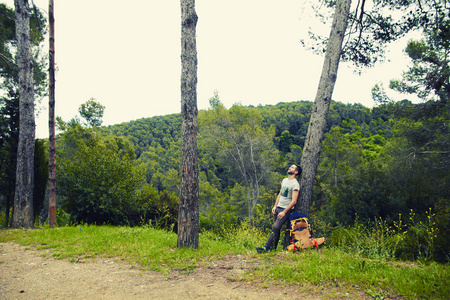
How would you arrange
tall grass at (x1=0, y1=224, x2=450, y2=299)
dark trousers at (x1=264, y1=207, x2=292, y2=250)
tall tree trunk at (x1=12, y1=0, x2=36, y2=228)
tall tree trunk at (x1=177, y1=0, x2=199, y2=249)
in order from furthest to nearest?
tall tree trunk at (x1=12, y1=0, x2=36, y2=228), tall tree trunk at (x1=177, y1=0, x2=199, y2=249), dark trousers at (x1=264, y1=207, x2=292, y2=250), tall grass at (x1=0, y1=224, x2=450, y2=299)

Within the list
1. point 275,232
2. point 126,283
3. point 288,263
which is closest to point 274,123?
point 275,232

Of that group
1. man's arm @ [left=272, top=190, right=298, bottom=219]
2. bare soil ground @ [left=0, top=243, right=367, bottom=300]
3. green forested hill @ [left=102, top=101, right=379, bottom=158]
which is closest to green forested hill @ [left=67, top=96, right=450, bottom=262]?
green forested hill @ [left=102, top=101, right=379, bottom=158]

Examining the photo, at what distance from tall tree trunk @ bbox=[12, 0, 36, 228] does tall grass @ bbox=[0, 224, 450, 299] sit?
7.79 ft

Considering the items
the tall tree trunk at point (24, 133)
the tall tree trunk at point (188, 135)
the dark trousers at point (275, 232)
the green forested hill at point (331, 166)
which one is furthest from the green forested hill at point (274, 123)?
the dark trousers at point (275, 232)

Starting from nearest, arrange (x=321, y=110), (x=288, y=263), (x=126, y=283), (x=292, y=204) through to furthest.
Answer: (x=126, y=283), (x=288, y=263), (x=292, y=204), (x=321, y=110)

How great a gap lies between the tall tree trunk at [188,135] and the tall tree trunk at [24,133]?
6707 millimetres

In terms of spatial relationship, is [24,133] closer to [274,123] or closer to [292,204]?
[292,204]

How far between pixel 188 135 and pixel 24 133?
23.3 ft

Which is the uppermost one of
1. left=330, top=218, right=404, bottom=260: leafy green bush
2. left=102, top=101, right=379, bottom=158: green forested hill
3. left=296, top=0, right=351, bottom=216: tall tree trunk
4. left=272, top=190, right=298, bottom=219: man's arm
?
left=102, top=101, right=379, bottom=158: green forested hill

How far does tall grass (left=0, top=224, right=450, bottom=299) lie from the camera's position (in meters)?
2.94

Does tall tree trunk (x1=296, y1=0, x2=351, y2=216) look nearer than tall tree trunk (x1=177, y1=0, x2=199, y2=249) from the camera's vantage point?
No

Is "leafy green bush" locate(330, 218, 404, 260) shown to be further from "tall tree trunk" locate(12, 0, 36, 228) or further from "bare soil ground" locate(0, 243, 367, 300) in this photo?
"tall tree trunk" locate(12, 0, 36, 228)

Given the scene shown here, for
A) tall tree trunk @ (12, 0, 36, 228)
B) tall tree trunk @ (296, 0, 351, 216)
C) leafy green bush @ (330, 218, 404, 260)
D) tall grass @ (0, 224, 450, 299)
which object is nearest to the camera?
tall grass @ (0, 224, 450, 299)

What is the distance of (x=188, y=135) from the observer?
5.29 metres
